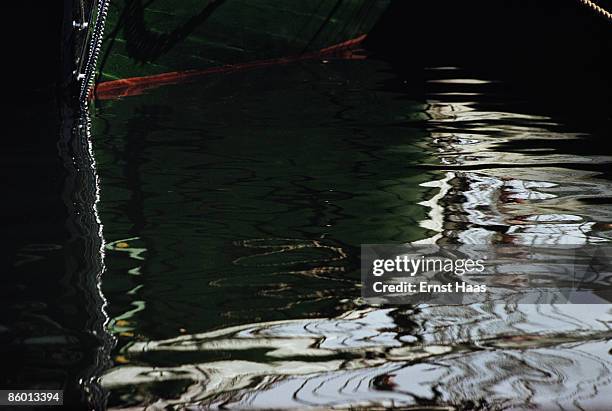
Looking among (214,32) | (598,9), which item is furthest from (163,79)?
(598,9)

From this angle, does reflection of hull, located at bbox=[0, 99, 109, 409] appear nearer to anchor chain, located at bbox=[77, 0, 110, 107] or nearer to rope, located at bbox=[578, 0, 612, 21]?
anchor chain, located at bbox=[77, 0, 110, 107]

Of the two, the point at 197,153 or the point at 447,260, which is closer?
the point at 447,260

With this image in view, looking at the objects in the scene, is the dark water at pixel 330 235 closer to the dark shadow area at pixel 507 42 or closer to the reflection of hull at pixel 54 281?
the reflection of hull at pixel 54 281

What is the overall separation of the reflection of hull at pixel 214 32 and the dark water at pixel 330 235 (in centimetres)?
80

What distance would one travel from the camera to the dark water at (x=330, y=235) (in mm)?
2672

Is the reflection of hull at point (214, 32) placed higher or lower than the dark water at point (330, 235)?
higher

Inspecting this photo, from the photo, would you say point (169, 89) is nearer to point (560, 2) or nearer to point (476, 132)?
point (476, 132)

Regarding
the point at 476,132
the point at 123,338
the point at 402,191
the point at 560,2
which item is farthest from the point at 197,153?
the point at 560,2

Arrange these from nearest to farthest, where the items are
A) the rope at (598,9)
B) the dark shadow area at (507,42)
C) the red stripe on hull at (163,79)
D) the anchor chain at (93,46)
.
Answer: the rope at (598,9), the anchor chain at (93,46), the red stripe on hull at (163,79), the dark shadow area at (507,42)

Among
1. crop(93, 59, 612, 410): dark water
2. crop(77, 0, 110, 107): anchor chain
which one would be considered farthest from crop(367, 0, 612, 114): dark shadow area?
crop(77, 0, 110, 107): anchor chain

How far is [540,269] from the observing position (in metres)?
3.57

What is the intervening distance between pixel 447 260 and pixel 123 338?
1255 millimetres

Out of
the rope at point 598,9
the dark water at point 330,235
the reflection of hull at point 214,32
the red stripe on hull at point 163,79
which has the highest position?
the rope at point 598,9

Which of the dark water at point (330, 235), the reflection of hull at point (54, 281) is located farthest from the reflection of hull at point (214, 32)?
the reflection of hull at point (54, 281)
